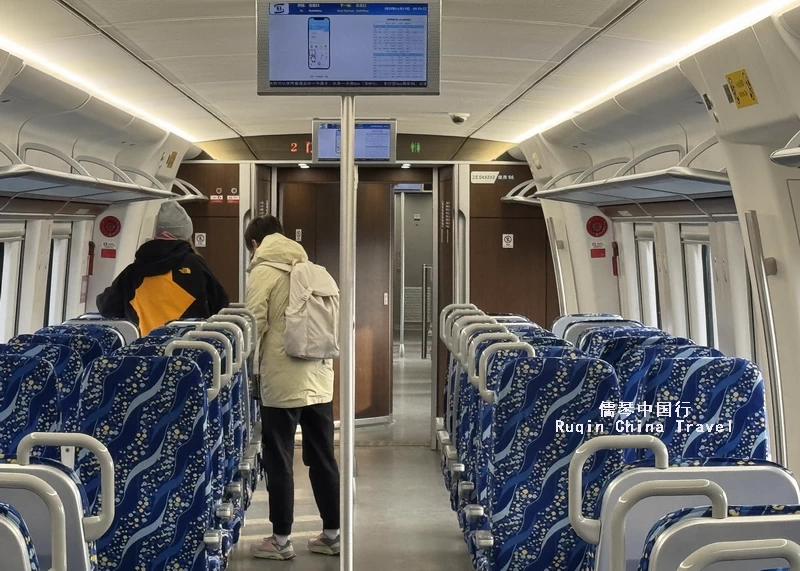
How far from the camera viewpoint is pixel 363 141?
27.8 ft

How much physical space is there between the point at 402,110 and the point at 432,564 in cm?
369

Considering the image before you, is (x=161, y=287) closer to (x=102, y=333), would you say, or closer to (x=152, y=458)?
(x=102, y=333)

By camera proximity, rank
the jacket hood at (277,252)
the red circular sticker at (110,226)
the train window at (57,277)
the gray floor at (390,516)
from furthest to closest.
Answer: the red circular sticker at (110,226) < the train window at (57,277) < the gray floor at (390,516) < the jacket hood at (277,252)

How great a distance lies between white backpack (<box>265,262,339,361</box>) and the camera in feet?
17.0

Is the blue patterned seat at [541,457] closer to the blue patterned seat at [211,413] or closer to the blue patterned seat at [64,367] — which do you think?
the blue patterned seat at [211,413]

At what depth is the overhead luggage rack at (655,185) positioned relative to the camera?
14.5 feet

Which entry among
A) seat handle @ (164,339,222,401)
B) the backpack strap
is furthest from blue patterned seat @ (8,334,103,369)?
the backpack strap

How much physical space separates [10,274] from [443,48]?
353cm

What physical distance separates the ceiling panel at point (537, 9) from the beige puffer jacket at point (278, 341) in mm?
1622

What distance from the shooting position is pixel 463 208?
29.8 feet

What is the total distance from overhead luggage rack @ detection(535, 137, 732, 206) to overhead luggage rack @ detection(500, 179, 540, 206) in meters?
0.95

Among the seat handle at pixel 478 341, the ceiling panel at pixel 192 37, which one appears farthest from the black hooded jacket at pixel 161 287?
the seat handle at pixel 478 341

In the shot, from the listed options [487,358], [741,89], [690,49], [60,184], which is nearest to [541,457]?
[487,358]

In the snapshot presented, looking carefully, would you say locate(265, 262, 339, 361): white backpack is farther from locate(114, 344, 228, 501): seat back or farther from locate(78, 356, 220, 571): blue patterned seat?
locate(78, 356, 220, 571): blue patterned seat
